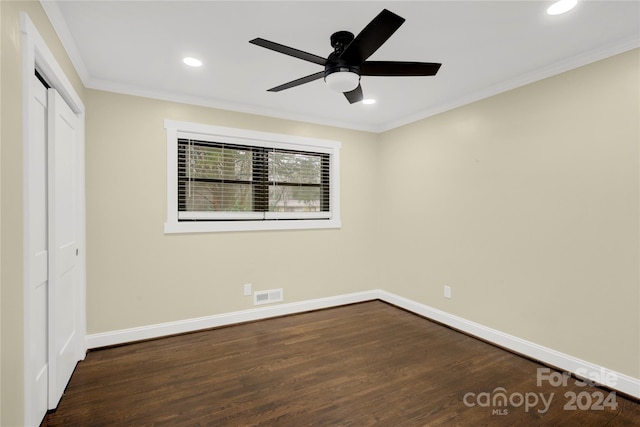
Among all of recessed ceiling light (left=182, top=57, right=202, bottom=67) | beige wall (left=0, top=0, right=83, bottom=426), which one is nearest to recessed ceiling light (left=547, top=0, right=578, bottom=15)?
recessed ceiling light (left=182, top=57, right=202, bottom=67)

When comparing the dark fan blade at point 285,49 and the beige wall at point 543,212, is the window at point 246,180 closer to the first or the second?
the beige wall at point 543,212

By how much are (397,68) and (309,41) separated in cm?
69

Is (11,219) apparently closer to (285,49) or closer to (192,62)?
(285,49)

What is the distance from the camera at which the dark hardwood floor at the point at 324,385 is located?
6.62ft

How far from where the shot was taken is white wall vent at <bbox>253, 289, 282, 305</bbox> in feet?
12.2

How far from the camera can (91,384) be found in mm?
2381

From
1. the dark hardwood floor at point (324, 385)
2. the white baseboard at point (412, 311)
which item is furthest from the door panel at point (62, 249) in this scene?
the white baseboard at point (412, 311)

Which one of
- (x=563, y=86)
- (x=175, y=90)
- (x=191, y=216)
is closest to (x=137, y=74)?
(x=175, y=90)

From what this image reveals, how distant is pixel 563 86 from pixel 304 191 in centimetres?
281

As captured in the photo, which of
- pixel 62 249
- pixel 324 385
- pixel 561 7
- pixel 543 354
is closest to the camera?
pixel 561 7

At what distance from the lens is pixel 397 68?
2.02 metres

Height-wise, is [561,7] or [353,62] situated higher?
[561,7]

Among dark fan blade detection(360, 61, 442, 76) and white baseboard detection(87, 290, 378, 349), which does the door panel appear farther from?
dark fan blade detection(360, 61, 442, 76)

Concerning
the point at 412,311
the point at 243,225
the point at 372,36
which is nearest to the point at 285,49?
the point at 372,36
